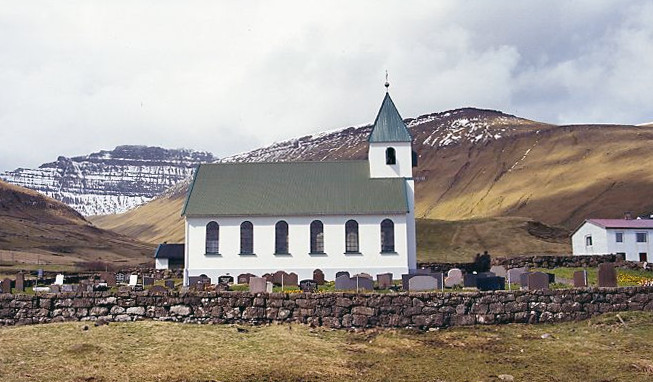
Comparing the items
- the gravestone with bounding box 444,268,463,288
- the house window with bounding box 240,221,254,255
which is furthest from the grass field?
the house window with bounding box 240,221,254,255

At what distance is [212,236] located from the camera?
49094 millimetres

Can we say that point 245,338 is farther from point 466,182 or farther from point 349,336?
point 466,182

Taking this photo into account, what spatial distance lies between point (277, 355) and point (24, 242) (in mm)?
107405

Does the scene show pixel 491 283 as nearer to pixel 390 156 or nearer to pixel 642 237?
pixel 390 156

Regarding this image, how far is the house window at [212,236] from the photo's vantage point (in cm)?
4891

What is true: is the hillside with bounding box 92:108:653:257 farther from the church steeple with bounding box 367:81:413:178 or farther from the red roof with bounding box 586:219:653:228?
the church steeple with bounding box 367:81:413:178

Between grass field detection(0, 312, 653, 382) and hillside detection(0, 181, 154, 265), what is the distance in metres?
71.0

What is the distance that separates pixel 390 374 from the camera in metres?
18.5

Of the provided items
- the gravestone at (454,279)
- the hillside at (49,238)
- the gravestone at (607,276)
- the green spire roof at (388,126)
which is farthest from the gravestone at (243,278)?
the hillside at (49,238)

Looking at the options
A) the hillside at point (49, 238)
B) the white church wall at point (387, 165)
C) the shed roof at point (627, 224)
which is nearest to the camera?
the white church wall at point (387, 165)

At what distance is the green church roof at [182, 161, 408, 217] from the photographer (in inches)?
1923

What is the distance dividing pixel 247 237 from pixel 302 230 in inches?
173

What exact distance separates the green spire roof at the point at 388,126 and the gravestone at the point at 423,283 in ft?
80.8

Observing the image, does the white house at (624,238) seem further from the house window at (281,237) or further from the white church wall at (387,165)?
the house window at (281,237)
